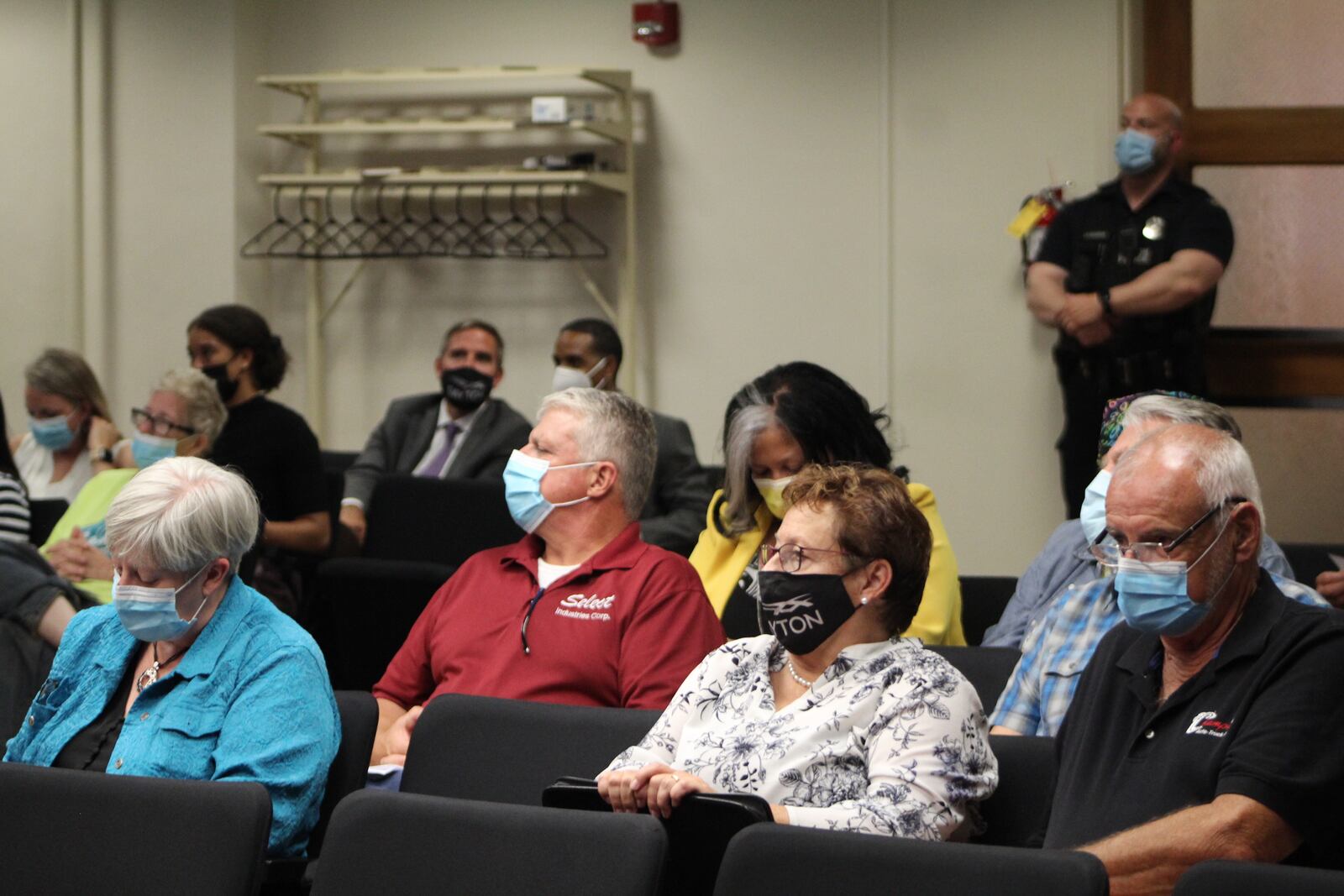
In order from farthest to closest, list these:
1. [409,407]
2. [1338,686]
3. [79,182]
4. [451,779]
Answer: [79,182], [409,407], [451,779], [1338,686]

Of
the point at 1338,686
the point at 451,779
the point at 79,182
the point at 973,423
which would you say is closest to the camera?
the point at 1338,686

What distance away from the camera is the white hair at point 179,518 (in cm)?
248

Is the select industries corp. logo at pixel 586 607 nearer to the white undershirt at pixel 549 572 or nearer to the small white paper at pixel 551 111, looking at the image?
the white undershirt at pixel 549 572

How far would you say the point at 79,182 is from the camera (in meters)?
6.40

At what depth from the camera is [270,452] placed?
477 centimetres

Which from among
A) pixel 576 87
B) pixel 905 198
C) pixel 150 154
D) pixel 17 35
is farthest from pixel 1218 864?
pixel 17 35

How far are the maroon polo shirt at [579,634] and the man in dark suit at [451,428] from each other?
6.86 feet

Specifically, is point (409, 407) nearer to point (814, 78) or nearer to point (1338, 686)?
point (814, 78)

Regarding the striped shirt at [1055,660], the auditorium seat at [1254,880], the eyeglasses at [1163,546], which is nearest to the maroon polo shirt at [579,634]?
the striped shirt at [1055,660]

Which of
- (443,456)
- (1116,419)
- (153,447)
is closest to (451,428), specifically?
(443,456)

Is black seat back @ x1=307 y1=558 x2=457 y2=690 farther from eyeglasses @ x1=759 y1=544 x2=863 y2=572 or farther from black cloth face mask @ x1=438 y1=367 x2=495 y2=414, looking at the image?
eyeglasses @ x1=759 y1=544 x2=863 y2=572

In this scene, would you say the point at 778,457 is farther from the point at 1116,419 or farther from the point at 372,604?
the point at 372,604

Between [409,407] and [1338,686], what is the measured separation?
13.2 ft

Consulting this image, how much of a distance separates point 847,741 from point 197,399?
2994 mm
